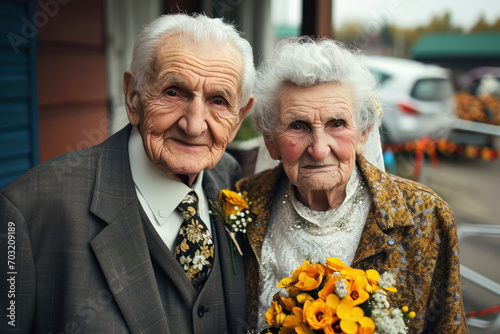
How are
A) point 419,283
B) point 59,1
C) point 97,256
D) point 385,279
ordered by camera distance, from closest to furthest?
point 385,279 < point 97,256 < point 419,283 < point 59,1

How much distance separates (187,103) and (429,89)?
921cm

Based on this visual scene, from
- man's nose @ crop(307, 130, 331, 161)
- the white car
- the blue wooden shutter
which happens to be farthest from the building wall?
the white car

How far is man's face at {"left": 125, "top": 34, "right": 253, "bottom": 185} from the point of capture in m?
1.82

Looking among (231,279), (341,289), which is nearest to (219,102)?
(231,279)

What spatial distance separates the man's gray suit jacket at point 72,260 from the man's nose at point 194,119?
37 cm

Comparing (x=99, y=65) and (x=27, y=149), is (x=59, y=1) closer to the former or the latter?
(x=99, y=65)

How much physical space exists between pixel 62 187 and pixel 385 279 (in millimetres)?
1243

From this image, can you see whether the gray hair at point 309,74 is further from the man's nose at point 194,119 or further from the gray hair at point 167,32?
the man's nose at point 194,119

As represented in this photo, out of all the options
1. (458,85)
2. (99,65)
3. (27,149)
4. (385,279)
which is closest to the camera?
(385,279)

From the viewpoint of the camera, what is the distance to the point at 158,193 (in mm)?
1926

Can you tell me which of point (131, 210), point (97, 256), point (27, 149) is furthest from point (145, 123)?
point (27, 149)

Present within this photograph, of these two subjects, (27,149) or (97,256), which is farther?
(27,149)

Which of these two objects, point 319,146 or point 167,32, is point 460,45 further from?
point 167,32

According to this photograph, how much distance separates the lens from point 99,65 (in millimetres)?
4883
